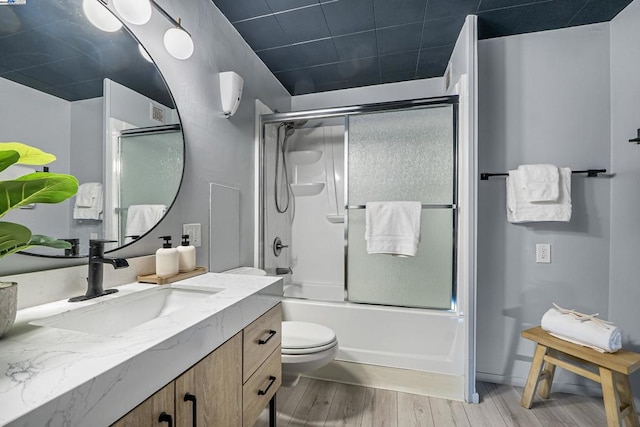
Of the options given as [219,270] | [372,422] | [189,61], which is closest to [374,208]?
[219,270]

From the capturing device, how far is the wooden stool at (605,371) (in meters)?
1.30

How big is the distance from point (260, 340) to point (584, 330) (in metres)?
1.64

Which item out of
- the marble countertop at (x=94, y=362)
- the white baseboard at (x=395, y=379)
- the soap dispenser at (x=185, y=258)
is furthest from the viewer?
the white baseboard at (x=395, y=379)

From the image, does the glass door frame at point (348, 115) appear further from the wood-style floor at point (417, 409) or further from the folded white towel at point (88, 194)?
the folded white towel at point (88, 194)

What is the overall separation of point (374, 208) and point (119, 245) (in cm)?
150

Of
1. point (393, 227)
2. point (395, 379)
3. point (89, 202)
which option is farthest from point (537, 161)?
point (89, 202)

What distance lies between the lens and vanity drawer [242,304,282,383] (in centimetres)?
92

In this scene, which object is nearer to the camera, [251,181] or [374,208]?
[374,208]

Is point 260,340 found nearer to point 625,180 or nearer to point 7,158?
point 7,158

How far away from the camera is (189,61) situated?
146cm

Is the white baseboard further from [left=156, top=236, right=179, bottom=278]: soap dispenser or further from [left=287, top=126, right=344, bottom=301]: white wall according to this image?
[left=156, top=236, right=179, bottom=278]: soap dispenser

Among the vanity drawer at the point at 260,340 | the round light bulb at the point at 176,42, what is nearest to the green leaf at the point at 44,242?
the vanity drawer at the point at 260,340

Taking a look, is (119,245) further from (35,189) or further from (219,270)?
(219,270)

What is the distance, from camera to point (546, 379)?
1.67 m
